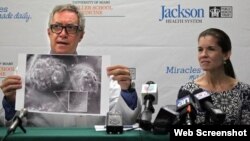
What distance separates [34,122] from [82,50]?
137 cm

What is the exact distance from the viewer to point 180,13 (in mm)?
3273

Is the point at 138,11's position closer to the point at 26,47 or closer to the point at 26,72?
the point at 26,47

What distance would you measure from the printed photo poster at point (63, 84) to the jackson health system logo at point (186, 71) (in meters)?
1.62

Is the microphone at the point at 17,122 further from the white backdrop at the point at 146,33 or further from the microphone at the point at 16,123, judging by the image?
the white backdrop at the point at 146,33

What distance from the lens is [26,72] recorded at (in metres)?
1.70

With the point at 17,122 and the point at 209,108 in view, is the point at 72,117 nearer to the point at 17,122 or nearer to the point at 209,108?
the point at 17,122

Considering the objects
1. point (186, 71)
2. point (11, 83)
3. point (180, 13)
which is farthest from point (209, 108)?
point (180, 13)

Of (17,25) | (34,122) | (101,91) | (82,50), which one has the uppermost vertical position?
(17,25)

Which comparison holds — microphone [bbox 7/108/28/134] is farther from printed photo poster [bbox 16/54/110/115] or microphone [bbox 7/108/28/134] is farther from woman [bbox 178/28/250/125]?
woman [bbox 178/28/250/125]

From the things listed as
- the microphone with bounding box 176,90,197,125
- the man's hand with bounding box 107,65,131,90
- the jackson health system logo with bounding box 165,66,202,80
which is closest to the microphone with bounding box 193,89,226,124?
the microphone with bounding box 176,90,197,125

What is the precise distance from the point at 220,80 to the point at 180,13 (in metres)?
1.07

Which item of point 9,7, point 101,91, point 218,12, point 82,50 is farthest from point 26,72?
point 218,12

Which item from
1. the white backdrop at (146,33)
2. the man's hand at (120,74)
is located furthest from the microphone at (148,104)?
the white backdrop at (146,33)

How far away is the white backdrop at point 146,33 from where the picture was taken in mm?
3252
